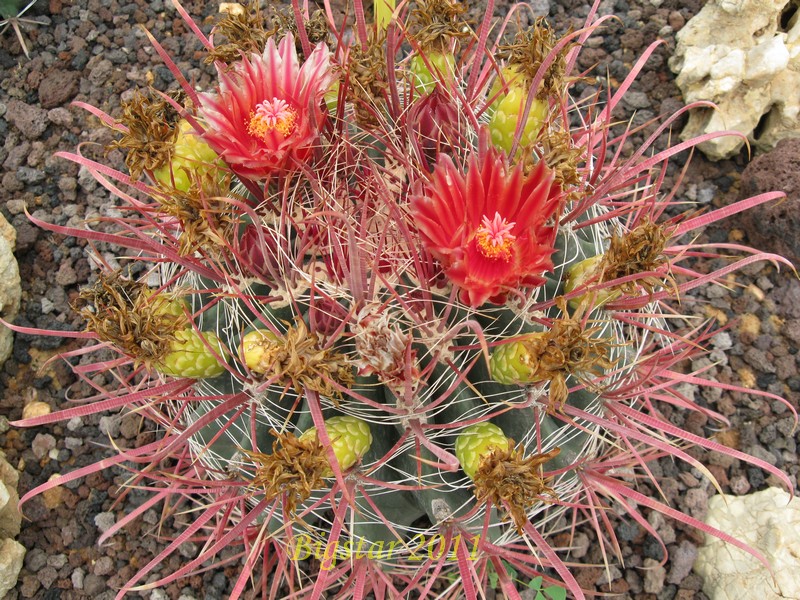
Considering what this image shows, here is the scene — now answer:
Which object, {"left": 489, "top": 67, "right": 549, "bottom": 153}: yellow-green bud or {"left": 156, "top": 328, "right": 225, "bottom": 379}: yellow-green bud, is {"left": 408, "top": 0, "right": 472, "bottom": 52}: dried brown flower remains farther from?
{"left": 156, "top": 328, "right": 225, "bottom": 379}: yellow-green bud

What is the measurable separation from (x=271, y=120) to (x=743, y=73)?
1480mm

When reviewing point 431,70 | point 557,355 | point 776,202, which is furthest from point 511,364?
point 776,202

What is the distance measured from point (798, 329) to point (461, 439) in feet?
4.29

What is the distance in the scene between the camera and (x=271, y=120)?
1080 mm

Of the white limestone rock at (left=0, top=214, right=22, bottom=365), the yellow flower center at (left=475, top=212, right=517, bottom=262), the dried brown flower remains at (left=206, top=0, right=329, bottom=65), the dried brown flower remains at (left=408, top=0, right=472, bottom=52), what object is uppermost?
the dried brown flower remains at (left=408, top=0, right=472, bottom=52)

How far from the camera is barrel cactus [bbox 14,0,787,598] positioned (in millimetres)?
992

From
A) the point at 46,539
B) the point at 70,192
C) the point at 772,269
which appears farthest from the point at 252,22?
the point at 772,269

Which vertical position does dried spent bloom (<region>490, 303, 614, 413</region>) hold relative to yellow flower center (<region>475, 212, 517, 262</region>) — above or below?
below

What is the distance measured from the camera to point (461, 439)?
1098 mm

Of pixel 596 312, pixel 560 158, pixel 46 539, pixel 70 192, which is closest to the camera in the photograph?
pixel 560 158

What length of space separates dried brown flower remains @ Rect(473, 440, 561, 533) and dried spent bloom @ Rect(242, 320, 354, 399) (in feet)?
0.76

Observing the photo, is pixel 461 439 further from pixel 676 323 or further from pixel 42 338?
pixel 42 338

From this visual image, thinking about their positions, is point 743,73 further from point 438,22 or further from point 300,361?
point 300,361

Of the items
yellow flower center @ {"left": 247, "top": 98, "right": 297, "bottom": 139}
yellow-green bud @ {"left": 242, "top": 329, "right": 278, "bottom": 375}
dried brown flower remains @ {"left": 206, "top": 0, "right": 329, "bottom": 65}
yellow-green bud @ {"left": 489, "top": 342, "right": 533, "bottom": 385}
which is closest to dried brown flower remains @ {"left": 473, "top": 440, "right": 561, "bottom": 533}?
yellow-green bud @ {"left": 489, "top": 342, "right": 533, "bottom": 385}
